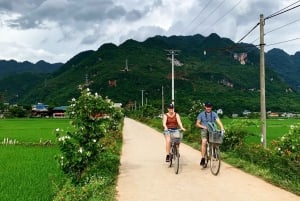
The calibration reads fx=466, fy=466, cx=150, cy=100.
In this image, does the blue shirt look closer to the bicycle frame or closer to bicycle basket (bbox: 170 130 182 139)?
the bicycle frame

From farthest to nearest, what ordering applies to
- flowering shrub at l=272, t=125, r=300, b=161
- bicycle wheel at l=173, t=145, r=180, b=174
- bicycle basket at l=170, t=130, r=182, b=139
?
Result: bicycle basket at l=170, t=130, r=182, b=139 → bicycle wheel at l=173, t=145, r=180, b=174 → flowering shrub at l=272, t=125, r=300, b=161

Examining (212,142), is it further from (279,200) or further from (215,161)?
(279,200)

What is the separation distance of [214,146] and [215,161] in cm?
48

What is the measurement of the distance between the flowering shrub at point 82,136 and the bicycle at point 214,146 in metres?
3.00

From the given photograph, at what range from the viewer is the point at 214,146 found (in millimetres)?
13266

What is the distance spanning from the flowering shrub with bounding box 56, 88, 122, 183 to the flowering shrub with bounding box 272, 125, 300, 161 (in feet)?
15.9

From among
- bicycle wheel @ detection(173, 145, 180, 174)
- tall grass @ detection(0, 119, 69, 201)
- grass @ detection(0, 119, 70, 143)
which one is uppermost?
bicycle wheel @ detection(173, 145, 180, 174)

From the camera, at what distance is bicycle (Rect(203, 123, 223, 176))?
12.8 meters

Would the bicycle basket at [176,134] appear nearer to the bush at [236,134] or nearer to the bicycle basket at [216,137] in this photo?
the bicycle basket at [216,137]

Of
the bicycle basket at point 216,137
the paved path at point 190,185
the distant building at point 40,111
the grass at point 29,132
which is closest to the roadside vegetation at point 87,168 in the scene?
the paved path at point 190,185

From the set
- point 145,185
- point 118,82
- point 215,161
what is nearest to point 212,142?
point 215,161

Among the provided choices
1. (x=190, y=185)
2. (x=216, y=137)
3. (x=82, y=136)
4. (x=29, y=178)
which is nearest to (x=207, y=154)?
(x=216, y=137)

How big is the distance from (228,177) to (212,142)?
43.6 inches

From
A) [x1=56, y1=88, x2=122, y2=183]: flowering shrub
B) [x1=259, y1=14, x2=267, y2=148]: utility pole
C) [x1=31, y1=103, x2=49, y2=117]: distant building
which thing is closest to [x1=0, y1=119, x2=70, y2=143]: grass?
[x1=259, y1=14, x2=267, y2=148]: utility pole
